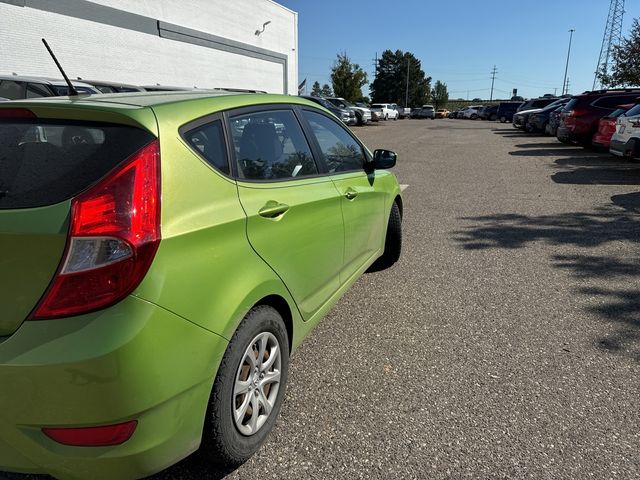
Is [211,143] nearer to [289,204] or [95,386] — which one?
[289,204]

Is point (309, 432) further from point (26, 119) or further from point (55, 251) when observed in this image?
point (26, 119)

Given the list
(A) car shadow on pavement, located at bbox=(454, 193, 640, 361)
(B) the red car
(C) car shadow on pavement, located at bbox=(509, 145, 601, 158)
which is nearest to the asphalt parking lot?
(A) car shadow on pavement, located at bbox=(454, 193, 640, 361)

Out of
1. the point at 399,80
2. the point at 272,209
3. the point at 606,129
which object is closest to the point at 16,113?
the point at 272,209

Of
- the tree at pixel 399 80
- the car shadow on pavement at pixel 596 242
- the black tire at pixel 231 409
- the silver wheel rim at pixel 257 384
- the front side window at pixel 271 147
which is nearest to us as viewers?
the black tire at pixel 231 409

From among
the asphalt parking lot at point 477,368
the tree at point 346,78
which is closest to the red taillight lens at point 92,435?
the asphalt parking lot at point 477,368

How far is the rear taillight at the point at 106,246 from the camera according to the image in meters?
1.57

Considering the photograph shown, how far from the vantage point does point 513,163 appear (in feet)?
41.6

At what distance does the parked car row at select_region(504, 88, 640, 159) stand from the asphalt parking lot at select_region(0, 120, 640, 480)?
208 inches

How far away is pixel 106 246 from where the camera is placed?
161 centimetres

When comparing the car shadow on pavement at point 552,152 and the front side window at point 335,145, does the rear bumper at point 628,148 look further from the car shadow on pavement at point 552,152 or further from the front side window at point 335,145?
the front side window at point 335,145

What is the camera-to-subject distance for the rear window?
→ 1.70 meters

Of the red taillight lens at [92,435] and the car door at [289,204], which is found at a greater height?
the car door at [289,204]

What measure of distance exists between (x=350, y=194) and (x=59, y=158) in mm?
1876

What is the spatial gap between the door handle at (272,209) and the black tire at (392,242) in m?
2.24
